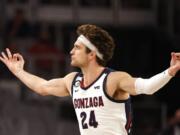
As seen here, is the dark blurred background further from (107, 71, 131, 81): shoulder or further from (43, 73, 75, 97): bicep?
(107, 71, 131, 81): shoulder

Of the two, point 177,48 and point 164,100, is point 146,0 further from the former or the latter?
point 164,100

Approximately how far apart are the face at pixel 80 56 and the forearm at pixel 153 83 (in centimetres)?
65

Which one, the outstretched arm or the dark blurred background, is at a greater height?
the outstretched arm

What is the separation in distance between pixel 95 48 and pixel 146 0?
8.64 m

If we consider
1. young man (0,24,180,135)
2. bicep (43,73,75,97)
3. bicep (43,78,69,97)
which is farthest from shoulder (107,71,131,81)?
bicep (43,78,69,97)

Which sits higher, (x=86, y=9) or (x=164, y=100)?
(x=86, y=9)

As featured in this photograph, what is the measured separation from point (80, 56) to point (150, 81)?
2.75 feet

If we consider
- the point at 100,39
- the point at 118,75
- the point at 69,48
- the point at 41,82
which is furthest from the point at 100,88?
the point at 69,48

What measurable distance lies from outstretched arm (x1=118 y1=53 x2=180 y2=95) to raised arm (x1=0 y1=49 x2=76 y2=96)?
72 centimetres

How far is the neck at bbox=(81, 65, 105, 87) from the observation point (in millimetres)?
7215

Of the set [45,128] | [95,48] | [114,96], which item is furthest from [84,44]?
[45,128]

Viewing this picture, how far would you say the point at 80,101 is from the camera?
7.13 meters

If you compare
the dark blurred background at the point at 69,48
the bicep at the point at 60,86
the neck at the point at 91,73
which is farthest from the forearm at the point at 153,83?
the dark blurred background at the point at 69,48

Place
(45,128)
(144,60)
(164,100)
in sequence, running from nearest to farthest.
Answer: (45,128) < (164,100) < (144,60)
